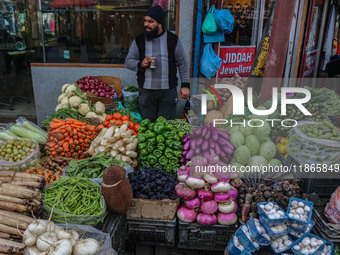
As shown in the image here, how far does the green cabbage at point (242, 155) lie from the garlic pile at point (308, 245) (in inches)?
39.1

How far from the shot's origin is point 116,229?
2656mm

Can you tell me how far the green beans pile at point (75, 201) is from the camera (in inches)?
98.4

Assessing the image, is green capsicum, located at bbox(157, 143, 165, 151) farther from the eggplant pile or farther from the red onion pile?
the red onion pile

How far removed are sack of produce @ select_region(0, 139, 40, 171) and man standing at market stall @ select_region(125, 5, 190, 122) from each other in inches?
72.0

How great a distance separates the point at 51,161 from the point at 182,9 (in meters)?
4.11

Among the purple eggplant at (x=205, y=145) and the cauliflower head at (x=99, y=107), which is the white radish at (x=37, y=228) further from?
the cauliflower head at (x=99, y=107)

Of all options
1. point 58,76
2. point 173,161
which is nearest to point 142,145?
point 173,161

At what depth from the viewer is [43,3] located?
6.55m

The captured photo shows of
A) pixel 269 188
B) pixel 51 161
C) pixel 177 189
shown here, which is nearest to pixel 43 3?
pixel 51 161

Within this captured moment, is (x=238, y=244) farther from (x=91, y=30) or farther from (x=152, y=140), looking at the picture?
(x=91, y=30)

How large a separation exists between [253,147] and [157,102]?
2056 mm

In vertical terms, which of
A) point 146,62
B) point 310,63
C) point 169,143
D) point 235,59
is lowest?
point 169,143

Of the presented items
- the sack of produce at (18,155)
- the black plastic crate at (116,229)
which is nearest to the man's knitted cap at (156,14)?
the sack of produce at (18,155)

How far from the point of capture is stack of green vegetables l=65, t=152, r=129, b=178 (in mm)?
3127
